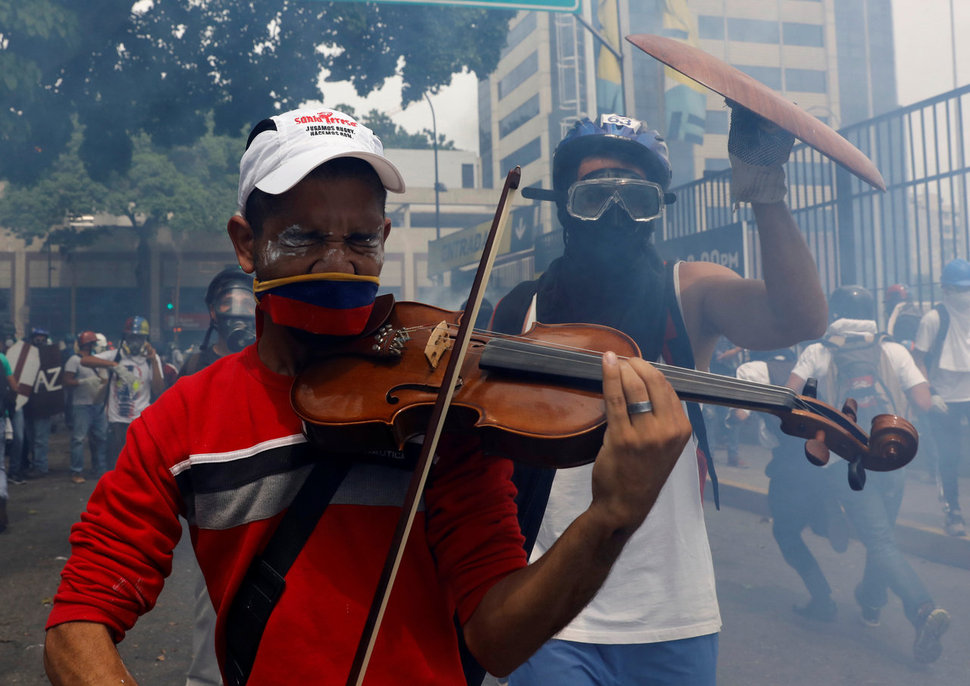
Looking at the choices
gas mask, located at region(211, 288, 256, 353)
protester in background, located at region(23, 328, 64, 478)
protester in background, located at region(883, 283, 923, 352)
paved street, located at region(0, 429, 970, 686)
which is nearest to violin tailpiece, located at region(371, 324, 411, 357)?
paved street, located at region(0, 429, 970, 686)

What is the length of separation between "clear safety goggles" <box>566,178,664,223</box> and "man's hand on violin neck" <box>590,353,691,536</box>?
4.47 feet

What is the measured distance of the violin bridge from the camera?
160cm

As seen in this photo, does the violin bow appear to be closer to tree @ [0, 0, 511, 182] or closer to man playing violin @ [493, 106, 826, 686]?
man playing violin @ [493, 106, 826, 686]

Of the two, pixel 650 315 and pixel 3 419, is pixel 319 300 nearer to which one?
pixel 650 315

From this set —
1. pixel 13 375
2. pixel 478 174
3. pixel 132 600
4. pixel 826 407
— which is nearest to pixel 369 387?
pixel 132 600

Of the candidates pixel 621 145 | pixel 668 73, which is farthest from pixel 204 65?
pixel 621 145

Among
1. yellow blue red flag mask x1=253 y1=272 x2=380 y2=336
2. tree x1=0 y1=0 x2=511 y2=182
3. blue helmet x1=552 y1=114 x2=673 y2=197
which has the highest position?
tree x1=0 y1=0 x2=511 y2=182

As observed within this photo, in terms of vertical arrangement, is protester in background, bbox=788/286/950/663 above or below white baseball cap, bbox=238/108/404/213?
below

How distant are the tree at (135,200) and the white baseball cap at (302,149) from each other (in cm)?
3493

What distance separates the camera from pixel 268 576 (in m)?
1.38

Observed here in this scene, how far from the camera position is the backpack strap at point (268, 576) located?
1.38m

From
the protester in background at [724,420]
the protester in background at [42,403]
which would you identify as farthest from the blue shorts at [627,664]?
the protester in background at [42,403]

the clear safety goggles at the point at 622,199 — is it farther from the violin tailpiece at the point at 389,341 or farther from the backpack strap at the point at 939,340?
the backpack strap at the point at 939,340

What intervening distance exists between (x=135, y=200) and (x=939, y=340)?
116 ft
